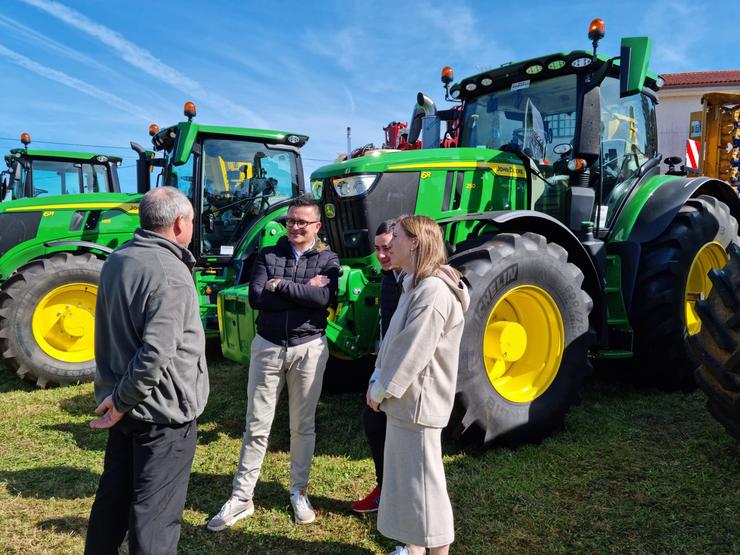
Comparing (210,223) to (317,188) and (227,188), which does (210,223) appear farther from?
(317,188)

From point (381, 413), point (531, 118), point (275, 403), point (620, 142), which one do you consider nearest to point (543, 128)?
point (531, 118)

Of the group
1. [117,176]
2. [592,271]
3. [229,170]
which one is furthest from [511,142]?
[117,176]

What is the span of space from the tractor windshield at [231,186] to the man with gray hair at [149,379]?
448cm

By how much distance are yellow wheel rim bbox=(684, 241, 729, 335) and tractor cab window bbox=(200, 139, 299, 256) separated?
171 inches

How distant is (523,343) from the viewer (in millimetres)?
3840

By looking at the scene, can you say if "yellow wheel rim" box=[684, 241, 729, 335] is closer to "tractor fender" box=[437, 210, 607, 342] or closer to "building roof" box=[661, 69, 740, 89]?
"tractor fender" box=[437, 210, 607, 342]

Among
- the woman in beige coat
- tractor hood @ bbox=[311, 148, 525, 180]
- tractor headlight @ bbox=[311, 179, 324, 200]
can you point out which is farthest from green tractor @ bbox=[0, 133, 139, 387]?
the woman in beige coat

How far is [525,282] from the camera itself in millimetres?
3672

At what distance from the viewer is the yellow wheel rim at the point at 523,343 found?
12.4 ft

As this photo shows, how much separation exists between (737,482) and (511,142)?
2864 mm

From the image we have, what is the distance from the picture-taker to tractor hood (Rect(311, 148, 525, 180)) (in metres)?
4.13

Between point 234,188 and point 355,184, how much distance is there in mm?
3004

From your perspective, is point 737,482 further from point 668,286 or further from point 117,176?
point 117,176

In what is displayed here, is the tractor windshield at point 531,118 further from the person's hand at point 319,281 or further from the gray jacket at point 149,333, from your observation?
the gray jacket at point 149,333
